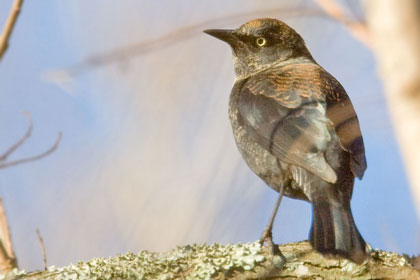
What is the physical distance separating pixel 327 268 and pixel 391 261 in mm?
326

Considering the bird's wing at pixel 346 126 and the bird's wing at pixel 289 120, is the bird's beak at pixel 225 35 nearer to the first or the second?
the bird's wing at pixel 289 120

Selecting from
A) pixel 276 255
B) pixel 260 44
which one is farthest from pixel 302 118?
pixel 260 44

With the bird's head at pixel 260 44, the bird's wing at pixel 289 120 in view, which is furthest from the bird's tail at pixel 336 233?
the bird's head at pixel 260 44

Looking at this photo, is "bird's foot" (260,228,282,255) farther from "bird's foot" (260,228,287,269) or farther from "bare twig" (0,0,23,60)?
"bare twig" (0,0,23,60)

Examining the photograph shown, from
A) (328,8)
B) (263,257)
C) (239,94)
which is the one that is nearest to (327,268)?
(263,257)

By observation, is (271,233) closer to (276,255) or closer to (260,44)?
(276,255)

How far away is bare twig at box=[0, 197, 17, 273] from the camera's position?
11.5 ft

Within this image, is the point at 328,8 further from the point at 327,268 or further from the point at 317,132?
the point at 327,268

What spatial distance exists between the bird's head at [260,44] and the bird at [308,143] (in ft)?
1.06

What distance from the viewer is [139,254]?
3322mm

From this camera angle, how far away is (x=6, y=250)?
3.54m

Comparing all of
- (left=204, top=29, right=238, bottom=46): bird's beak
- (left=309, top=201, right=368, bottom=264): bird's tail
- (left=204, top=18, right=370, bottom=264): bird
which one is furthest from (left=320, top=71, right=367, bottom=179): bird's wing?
(left=204, top=29, right=238, bottom=46): bird's beak

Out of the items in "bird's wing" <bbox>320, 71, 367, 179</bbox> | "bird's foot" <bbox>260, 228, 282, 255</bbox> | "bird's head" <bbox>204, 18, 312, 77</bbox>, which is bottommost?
"bird's foot" <bbox>260, 228, 282, 255</bbox>

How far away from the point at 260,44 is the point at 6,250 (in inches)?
103
